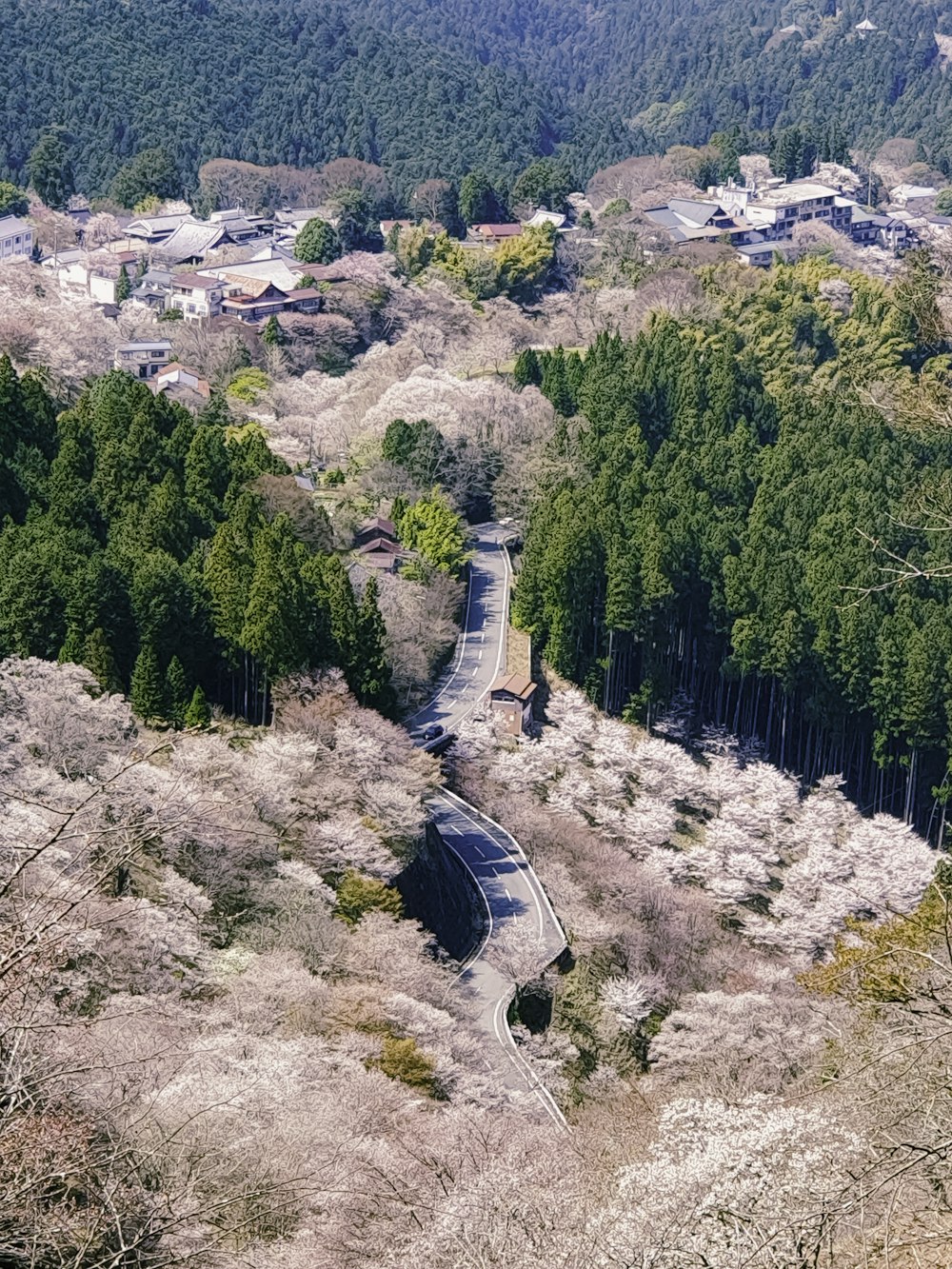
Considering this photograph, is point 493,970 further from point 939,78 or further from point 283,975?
point 939,78

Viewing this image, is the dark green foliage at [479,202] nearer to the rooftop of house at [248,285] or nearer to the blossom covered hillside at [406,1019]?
the rooftop of house at [248,285]

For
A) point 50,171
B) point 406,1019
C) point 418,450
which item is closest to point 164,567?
point 406,1019

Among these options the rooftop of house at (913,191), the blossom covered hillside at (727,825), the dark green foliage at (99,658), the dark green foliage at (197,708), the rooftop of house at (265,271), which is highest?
the dark green foliage at (99,658)

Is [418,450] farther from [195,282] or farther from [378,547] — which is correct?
[195,282]

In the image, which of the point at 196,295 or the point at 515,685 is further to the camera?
the point at 196,295

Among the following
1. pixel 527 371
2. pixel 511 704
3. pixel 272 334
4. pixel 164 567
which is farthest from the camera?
pixel 272 334

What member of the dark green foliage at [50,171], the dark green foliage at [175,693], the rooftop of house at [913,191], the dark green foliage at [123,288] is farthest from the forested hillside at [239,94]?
the dark green foliage at [175,693]

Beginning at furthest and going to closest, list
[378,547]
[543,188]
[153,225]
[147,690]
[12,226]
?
[543,188], [153,225], [12,226], [378,547], [147,690]
